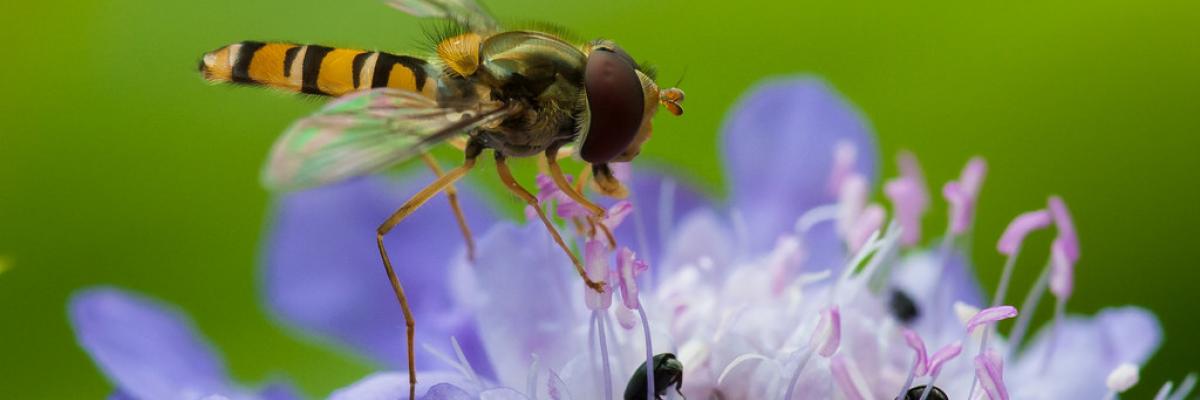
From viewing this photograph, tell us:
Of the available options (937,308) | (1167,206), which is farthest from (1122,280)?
(937,308)

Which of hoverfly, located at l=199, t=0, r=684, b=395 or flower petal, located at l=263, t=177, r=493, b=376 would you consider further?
flower petal, located at l=263, t=177, r=493, b=376

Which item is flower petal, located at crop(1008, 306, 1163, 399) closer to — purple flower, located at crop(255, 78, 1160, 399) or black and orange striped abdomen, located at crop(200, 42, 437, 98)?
purple flower, located at crop(255, 78, 1160, 399)

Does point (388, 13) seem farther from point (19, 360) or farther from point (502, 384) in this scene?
point (502, 384)

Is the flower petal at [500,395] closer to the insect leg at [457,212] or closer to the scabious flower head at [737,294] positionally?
the scabious flower head at [737,294]

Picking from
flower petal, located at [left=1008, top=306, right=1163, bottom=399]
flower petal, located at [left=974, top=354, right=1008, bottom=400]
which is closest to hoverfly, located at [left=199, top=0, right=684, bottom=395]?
flower petal, located at [left=974, top=354, right=1008, bottom=400]

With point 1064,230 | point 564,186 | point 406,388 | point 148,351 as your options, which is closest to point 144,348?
point 148,351
